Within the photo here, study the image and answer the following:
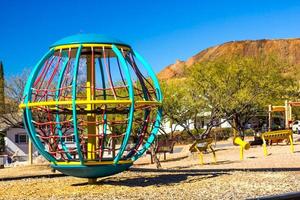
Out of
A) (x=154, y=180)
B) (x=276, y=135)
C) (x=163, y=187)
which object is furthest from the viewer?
(x=276, y=135)

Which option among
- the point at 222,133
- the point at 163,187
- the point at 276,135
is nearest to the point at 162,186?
the point at 163,187

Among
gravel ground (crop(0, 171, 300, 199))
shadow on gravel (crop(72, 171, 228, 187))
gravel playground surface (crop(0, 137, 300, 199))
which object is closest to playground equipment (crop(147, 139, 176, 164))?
shadow on gravel (crop(72, 171, 228, 187))

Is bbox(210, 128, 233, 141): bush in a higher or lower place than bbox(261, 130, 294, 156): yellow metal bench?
lower

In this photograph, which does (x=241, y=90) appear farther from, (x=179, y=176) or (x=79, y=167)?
(x=79, y=167)

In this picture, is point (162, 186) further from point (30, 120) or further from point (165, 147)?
point (165, 147)

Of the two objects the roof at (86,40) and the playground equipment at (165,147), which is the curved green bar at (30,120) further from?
the playground equipment at (165,147)

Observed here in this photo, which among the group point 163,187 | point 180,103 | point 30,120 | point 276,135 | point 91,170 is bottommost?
point 163,187

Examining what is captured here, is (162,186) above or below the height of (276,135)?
below

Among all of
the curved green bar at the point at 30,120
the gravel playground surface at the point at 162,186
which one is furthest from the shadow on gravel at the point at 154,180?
the curved green bar at the point at 30,120

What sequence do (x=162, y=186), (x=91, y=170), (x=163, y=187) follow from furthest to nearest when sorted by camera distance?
(x=162, y=186), (x=163, y=187), (x=91, y=170)

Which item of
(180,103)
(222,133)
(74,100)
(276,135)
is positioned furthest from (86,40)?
(222,133)

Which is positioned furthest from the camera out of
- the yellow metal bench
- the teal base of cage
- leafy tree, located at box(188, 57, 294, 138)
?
leafy tree, located at box(188, 57, 294, 138)

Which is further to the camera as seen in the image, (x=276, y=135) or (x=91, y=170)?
(x=276, y=135)

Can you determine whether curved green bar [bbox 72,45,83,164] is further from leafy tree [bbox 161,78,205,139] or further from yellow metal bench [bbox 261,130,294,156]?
leafy tree [bbox 161,78,205,139]
